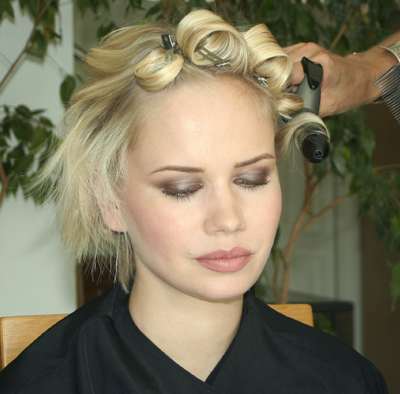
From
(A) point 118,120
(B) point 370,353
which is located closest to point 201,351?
(A) point 118,120

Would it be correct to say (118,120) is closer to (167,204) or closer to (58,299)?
(167,204)

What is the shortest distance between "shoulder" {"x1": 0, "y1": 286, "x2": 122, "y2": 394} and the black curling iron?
406mm

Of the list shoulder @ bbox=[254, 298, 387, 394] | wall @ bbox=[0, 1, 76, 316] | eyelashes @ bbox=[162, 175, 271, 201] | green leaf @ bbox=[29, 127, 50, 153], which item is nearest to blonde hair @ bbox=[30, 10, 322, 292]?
eyelashes @ bbox=[162, 175, 271, 201]

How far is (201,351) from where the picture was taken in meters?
1.21

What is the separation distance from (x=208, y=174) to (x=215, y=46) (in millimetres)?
200

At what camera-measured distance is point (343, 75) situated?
1458 mm

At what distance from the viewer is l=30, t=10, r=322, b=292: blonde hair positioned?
112cm

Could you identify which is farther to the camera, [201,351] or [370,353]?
[370,353]

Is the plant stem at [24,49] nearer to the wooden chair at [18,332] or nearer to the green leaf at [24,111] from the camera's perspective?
the green leaf at [24,111]

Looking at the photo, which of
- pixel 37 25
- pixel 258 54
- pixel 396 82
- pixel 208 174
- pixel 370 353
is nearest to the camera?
pixel 208 174

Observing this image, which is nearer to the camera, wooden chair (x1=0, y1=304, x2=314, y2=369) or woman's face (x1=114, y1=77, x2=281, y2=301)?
woman's face (x1=114, y1=77, x2=281, y2=301)

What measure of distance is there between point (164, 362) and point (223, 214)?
27 cm

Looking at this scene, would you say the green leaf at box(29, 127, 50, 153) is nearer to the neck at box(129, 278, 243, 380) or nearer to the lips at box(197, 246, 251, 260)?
the neck at box(129, 278, 243, 380)

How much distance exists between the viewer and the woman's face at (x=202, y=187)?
1075mm
